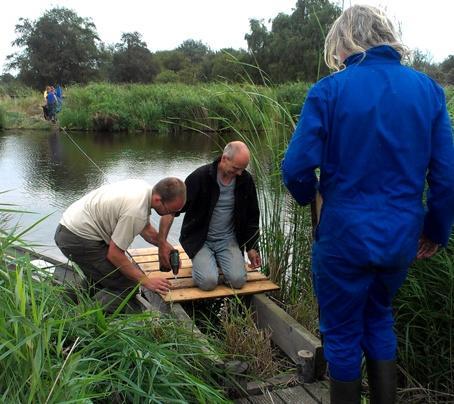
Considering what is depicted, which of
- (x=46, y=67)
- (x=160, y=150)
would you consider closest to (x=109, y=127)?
(x=160, y=150)

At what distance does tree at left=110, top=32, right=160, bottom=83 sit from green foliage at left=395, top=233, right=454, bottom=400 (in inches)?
1798

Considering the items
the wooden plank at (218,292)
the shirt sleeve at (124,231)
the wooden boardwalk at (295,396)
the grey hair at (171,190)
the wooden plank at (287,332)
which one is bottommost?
the wooden boardwalk at (295,396)

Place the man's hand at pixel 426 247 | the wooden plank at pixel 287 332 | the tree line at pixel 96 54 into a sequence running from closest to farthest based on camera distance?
the man's hand at pixel 426 247 < the wooden plank at pixel 287 332 < the tree line at pixel 96 54

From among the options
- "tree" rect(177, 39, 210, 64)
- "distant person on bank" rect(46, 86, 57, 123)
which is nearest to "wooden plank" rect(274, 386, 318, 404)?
"distant person on bank" rect(46, 86, 57, 123)

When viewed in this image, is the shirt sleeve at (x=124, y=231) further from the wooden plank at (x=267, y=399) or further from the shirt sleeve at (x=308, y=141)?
the shirt sleeve at (x=308, y=141)

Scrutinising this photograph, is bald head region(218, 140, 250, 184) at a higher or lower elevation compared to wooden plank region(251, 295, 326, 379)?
higher

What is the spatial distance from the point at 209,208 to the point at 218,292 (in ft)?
2.02

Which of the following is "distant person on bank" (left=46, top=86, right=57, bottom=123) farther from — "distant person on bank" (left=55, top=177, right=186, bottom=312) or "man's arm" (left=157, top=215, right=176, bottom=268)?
"man's arm" (left=157, top=215, right=176, bottom=268)

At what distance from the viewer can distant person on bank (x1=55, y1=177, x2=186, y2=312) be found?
3.10 m

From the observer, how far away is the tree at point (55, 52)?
142 ft

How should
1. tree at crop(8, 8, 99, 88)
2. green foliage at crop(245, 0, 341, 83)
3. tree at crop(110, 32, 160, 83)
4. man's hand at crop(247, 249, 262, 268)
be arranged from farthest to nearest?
tree at crop(110, 32, 160, 83) < tree at crop(8, 8, 99, 88) < green foliage at crop(245, 0, 341, 83) < man's hand at crop(247, 249, 262, 268)

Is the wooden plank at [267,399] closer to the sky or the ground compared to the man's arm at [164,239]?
closer to the ground

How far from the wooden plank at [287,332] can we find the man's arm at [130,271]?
0.67m

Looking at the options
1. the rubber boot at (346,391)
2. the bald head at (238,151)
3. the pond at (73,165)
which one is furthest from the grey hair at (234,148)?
the pond at (73,165)
